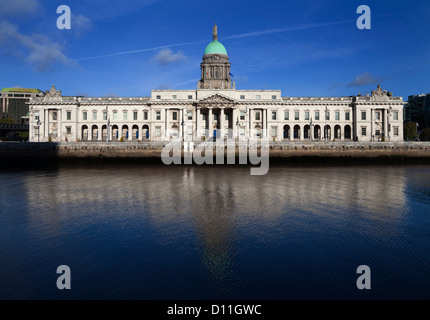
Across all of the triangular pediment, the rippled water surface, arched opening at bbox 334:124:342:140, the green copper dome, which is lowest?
the rippled water surface

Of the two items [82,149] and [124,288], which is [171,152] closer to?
[82,149]

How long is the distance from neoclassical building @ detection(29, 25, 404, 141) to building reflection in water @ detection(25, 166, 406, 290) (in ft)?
145

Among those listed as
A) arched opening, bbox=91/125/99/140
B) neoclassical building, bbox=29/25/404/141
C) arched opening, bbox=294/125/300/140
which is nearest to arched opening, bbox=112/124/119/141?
neoclassical building, bbox=29/25/404/141

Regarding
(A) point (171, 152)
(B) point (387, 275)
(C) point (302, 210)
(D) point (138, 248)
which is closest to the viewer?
(B) point (387, 275)

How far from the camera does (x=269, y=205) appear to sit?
723 inches

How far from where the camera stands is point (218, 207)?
59.1ft

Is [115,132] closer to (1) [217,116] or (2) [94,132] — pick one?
(2) [94,132]

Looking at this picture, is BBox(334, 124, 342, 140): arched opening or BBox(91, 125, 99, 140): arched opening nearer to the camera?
BBox(334, 124, 342, 140): arched opening

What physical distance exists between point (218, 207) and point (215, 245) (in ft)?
21.5

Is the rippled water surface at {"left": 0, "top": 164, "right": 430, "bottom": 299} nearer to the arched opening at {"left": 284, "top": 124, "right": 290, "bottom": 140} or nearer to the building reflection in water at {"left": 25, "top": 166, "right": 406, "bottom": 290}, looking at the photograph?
the building reflection in water at {"left": 25, "top": 166, "right": 406, "bottom": 290}

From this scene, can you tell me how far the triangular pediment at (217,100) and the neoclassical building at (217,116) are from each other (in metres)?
1.69

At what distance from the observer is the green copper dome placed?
254 ft
